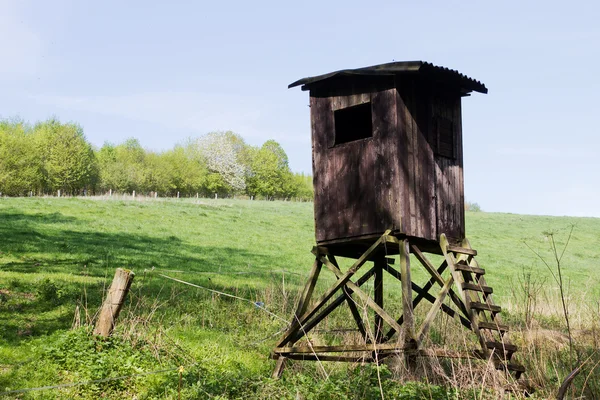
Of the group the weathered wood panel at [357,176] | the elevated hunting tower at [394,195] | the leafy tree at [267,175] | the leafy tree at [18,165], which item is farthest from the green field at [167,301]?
the leafy tree at [267,175]

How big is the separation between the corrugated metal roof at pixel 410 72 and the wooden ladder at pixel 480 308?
2.86 metres

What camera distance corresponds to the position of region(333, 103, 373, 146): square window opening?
12.4 m

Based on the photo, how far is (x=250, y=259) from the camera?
25.3 metres

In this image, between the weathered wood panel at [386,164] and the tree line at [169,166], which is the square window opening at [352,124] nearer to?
the weathered wood panel at [386,164]

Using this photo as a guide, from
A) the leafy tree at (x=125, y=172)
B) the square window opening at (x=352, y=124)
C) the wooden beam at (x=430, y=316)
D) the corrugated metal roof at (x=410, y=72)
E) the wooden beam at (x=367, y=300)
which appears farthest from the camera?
the leafy tree at (x=125, y=172)

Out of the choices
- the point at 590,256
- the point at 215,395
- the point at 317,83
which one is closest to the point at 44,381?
the point at 215,395

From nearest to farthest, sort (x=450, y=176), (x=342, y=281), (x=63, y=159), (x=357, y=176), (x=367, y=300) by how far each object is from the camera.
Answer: (x=367, y=300) < (x=342, y=281) < (x=357, y=176) < (x=450, y=176) < (x=63, y=159)

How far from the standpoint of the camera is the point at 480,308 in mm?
9586

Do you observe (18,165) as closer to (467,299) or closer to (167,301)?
(167,301)

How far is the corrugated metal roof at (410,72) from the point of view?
10203 mm

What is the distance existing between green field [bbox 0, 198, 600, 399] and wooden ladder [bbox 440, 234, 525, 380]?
2.43 ft

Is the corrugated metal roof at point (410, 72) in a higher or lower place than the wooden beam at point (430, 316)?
higher

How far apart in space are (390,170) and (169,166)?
70832 mm

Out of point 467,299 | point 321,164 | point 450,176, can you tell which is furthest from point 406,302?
point 321,164
